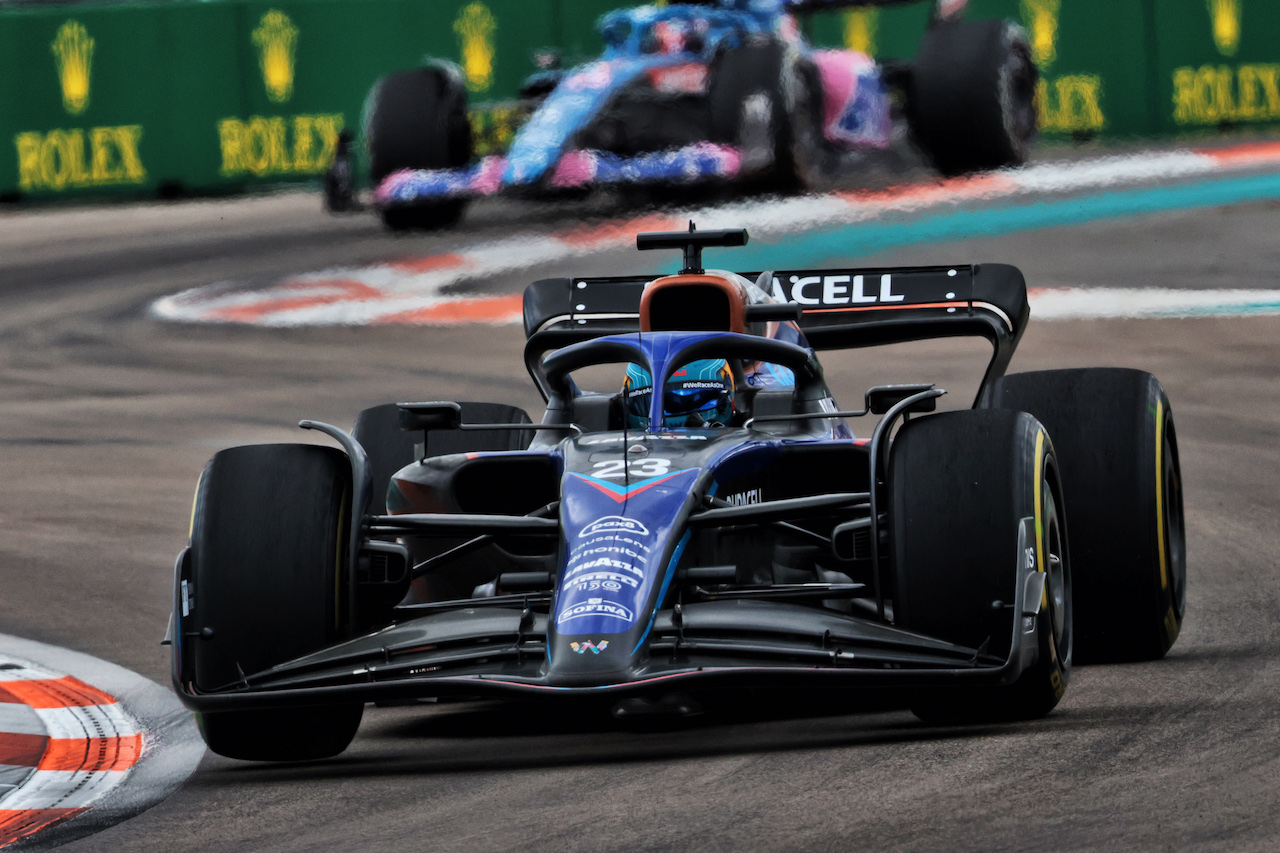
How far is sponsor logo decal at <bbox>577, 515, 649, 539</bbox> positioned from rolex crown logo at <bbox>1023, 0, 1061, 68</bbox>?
19578 mm

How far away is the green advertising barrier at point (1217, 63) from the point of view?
24.3m

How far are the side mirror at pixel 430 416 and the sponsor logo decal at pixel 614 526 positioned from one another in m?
1.15

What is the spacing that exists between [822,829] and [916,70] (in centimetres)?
1609

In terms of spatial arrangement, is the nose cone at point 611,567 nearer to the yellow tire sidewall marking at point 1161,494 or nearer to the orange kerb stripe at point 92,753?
the orange kerb stripe at point 92,753

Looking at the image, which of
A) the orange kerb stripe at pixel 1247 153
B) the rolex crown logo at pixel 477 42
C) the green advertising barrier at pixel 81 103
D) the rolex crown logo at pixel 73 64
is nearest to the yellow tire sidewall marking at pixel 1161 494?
the orange kerb stripe at pixel 1247 153

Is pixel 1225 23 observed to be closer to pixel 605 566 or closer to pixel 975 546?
pixel 975 546

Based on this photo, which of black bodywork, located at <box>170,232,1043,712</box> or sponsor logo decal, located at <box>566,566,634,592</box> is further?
sponsor logo decal, located at <box>566,566,634,592</box>

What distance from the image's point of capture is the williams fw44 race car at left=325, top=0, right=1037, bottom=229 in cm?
1950

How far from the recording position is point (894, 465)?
6.25 meters

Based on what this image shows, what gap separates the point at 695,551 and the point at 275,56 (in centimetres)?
2096

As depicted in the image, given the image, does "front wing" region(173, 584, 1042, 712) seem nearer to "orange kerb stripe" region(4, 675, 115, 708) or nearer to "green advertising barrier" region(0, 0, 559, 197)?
"orange kerb stripe" region(4, 675, 115, 708)

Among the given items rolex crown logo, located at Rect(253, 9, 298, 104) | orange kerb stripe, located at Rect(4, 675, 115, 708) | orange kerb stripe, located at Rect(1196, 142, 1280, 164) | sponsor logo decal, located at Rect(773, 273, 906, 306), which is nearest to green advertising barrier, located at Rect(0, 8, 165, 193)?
rolex crown logo, located at Rect(253, 9, 298, 104)

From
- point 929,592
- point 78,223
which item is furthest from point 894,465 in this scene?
point 78,223

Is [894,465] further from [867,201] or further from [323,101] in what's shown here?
[323,101]
